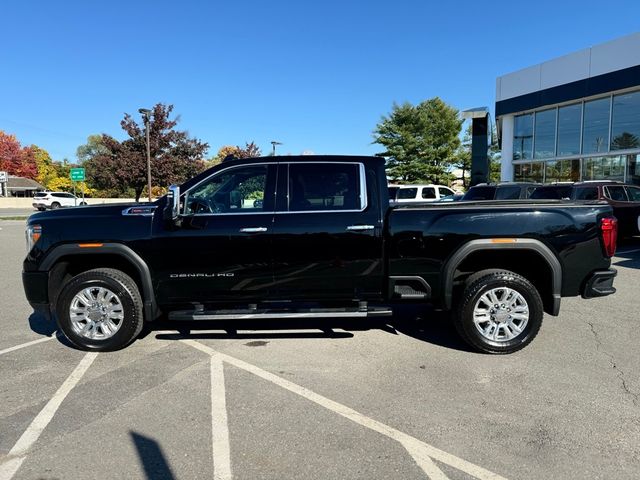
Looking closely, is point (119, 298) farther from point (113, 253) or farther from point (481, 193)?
point (481, 193)

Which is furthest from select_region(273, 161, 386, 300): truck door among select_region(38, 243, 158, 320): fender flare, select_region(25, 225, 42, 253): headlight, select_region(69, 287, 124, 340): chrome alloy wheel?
select_region(25, 225, 42, 253): headlight

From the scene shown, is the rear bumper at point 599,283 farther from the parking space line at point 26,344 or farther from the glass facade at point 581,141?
the glass facade at point 581,141

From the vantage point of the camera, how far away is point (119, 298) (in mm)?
4883

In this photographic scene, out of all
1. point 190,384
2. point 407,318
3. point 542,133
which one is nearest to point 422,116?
point 542,133

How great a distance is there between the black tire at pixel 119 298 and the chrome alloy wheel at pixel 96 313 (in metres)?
0.03

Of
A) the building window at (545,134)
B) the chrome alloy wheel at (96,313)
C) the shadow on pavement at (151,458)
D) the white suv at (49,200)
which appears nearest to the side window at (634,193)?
the building window at (545,134)

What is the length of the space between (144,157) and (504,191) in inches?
1162

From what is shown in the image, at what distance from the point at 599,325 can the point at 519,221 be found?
2159 mm

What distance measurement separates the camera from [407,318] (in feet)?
20.9

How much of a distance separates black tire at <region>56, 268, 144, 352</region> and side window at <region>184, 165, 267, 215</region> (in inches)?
40.6

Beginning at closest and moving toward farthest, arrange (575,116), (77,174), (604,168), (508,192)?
(508,192), (604,168), (575,116), (77,174)

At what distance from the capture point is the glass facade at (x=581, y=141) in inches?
727

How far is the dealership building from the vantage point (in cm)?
1825

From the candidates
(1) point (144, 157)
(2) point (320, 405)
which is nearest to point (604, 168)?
(2) point (320, 405)
